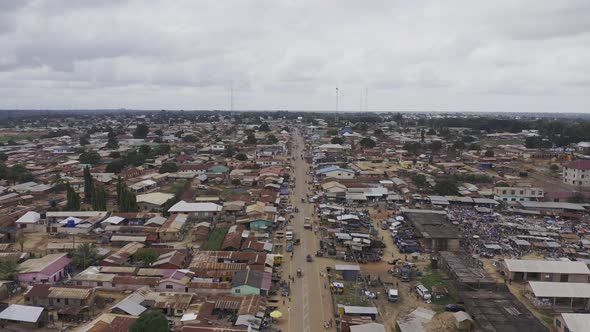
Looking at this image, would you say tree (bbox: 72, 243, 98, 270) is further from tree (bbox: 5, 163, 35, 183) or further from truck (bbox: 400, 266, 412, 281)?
tree (bbox: 5, 163, 35, 183)

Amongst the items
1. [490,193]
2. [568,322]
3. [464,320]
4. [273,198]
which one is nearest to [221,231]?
[273,198]

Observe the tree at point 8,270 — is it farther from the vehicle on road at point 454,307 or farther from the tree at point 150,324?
the vehicle on road at point 454,307

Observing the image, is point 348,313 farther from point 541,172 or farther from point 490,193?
point 541,172

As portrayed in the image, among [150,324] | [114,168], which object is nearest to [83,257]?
[150,324]

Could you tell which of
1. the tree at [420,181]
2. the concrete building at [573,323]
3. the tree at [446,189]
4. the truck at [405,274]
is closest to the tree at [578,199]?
the tree at [446,189]

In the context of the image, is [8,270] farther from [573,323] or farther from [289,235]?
[573,323]

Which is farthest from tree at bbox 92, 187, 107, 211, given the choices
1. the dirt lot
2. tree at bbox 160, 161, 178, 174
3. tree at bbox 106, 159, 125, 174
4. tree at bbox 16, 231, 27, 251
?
the dirt lot
